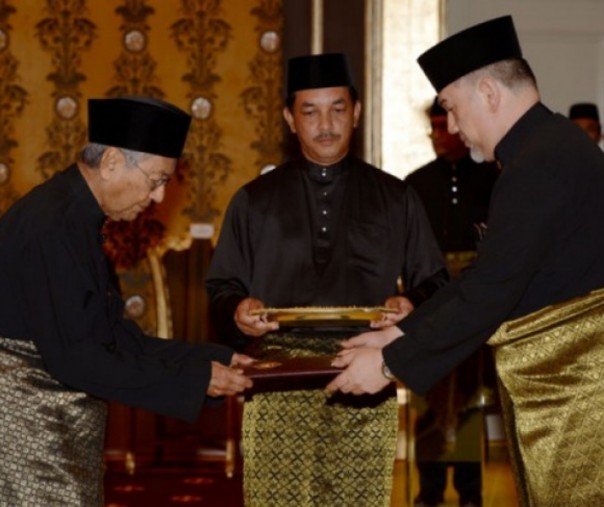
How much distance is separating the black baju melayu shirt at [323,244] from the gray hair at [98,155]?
1.08 metres

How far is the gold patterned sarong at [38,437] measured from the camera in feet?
11.1

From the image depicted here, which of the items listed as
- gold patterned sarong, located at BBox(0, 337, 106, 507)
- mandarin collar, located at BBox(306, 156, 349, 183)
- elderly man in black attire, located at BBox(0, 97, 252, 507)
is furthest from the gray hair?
mandarin collar, located at BBox(306, 156, 349, 183)

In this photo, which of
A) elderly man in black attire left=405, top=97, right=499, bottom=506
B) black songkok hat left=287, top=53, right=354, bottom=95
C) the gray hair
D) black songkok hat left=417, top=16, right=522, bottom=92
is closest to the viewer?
the gray hair

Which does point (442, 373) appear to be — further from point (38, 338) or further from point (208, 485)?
point (208, 485)

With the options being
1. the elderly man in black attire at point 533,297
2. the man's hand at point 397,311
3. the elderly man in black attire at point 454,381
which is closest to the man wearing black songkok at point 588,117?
the elderly man in black attire at point 454,381

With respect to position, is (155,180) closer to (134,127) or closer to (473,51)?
(134,127)

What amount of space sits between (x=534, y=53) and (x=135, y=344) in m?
4.62

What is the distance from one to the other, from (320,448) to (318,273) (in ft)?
1.91

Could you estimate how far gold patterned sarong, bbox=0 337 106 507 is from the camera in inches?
133

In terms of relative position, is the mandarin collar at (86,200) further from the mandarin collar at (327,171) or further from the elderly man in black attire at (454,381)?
the elderly man in black attire at (454,381)

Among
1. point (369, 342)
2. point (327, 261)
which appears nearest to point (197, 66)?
point (327, 261)

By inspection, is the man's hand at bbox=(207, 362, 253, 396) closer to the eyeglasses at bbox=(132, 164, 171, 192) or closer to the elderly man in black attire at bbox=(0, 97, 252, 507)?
the elderly man in black attire at bbox=(0, 97, 252, 507)

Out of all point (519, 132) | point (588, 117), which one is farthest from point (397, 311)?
point (588, 117)

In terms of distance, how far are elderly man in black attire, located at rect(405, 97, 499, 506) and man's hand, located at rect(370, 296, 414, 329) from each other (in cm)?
173
